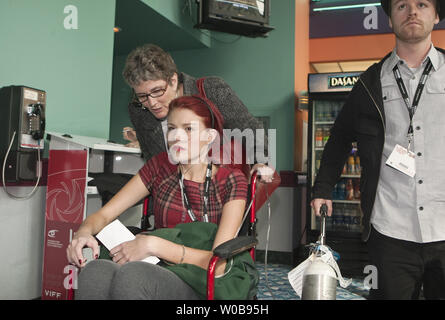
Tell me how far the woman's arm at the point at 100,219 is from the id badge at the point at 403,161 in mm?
1154

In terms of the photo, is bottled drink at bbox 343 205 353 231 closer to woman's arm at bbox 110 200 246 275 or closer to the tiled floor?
the tiled floor

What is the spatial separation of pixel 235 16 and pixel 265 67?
3.62 ft

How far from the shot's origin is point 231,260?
167 centimetres

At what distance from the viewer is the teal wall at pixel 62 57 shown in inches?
107

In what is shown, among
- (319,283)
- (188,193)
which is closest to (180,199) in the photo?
(188,193)

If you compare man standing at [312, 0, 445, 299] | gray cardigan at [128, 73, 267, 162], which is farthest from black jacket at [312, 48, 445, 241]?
gray cardigan at [128, 73, 267, 162]

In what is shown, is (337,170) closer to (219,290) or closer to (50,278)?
(219,290)

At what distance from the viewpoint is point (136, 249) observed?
154cm

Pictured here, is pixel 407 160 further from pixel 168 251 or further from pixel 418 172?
pixel 168 251

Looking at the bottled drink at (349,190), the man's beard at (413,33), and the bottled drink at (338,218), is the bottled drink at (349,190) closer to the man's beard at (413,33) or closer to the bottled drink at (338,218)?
the bottled drink at (338,218)
